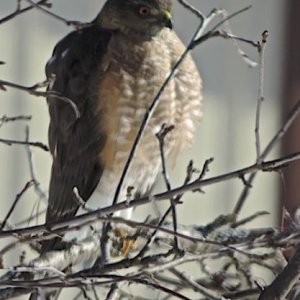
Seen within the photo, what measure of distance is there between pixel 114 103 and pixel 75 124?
0.15m

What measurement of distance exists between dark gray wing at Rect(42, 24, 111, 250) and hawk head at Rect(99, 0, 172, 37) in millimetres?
123

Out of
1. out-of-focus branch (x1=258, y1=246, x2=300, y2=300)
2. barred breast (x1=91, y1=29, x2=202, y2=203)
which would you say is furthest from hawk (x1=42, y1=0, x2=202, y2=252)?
out-of-focus branch (x1=258, y1=246, x2=300, y2=300)

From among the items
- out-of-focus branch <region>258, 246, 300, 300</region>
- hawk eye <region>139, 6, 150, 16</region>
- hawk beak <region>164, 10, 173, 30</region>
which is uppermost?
hawk eye <region>139, 6, 150, 16</region>

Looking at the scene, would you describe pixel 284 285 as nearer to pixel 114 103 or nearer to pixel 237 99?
pixel 114 103

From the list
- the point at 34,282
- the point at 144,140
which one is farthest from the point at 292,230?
the point at 144,140

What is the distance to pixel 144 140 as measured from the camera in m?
2.80

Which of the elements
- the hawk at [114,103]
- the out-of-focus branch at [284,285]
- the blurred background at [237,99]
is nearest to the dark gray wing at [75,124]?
the hawk at [114,103]

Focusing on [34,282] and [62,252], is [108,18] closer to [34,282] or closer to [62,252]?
[62,252]

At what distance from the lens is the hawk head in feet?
9.39

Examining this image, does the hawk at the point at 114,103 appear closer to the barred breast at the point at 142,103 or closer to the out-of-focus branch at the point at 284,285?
the barred breast at the point at 142,103

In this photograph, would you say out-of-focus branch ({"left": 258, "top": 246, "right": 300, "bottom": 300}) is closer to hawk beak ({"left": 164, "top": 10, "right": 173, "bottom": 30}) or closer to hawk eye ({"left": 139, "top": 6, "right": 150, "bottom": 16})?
hawk beak ({"left": 164, "top": 10, "right": 173, "bottom": 30})

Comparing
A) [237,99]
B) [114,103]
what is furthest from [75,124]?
[237,99]

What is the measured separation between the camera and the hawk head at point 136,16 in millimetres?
2861

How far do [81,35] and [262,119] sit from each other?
1739mm
